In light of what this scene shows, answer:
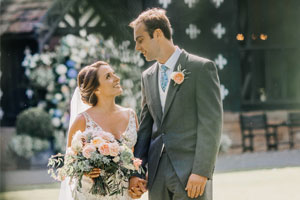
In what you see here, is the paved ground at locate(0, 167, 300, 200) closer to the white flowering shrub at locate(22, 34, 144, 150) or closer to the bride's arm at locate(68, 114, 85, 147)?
the white flowering shrub at locate(22, 34, 144, 150)

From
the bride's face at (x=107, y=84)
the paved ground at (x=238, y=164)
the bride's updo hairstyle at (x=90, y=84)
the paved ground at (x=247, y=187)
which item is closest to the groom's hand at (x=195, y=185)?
the bride's face at (x=107, y=84)

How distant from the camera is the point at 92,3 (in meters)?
11.1

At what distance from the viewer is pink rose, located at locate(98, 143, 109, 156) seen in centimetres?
343

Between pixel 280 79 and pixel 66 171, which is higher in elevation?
pixel 280 79

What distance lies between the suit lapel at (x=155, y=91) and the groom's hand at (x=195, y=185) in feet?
1.45

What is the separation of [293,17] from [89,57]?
4506 millimetres

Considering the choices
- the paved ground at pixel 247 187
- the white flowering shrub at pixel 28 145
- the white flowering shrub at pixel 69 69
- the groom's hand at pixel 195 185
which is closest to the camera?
the groom's hand at pixel 195 185

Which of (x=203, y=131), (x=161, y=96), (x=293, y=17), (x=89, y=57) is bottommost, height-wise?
(x=203, y=131)

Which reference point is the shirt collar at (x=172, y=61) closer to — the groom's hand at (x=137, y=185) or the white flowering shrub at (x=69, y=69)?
the groom's hand at (x=137, y=185)

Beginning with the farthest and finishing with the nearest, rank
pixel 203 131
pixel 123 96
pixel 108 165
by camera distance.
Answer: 1. pixel 123 96
2. pixel 108 165
3. pixel 203 131

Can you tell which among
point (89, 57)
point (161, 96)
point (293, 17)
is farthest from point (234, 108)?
point (161, 96)

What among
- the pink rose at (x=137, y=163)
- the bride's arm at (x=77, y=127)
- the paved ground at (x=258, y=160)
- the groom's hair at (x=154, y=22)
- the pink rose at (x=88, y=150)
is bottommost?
the paved ground at (x=258, y=160)

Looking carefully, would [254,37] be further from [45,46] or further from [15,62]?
[15,62]

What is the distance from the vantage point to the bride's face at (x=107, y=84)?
392cm
